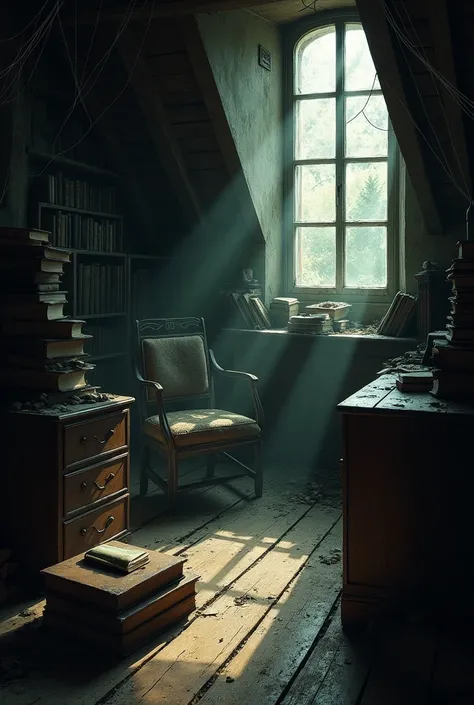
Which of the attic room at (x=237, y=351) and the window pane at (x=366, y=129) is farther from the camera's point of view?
the window pane at (x=366, y=129)

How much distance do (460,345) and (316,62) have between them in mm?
3323

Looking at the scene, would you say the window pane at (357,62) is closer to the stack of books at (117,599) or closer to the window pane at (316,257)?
the window pane at (316,257)

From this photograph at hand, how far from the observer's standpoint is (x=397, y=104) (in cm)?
404

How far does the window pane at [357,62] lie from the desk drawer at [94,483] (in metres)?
3.24

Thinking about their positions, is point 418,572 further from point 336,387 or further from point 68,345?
point 336,387

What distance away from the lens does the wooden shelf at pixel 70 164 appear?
438 cm

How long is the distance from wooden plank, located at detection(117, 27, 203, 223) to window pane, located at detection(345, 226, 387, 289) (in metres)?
1.12

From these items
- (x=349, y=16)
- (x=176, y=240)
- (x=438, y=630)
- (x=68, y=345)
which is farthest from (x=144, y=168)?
(x=438, y=630)

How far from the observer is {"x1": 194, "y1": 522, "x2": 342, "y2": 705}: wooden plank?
230 cm

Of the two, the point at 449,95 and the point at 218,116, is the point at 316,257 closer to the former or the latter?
the point at 218,116

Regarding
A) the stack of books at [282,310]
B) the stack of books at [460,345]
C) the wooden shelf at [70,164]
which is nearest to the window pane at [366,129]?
the stack of books at [282,310]

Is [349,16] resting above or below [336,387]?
above

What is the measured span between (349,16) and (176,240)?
6.56 ft

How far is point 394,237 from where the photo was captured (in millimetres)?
5207
